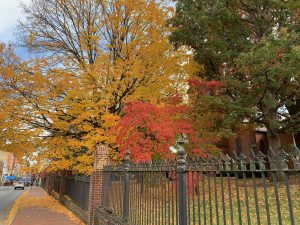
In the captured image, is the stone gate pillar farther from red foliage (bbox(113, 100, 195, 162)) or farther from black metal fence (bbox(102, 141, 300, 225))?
black metal fence (bbox(102, 141, 300, 225))

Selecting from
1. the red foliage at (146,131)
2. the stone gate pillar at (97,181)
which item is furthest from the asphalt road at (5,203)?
the red foliage at (146,131)

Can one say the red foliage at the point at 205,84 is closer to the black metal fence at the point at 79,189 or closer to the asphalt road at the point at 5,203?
the black metal fence at the point at 79,189

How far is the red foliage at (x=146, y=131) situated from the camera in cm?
1057

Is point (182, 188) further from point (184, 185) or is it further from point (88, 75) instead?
point (88, 75)

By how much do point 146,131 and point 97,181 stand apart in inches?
105

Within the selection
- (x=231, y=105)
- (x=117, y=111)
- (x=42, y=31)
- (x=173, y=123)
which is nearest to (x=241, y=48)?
(x=231, y=105)

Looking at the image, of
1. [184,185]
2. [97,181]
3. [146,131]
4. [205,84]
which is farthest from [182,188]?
[205,84]

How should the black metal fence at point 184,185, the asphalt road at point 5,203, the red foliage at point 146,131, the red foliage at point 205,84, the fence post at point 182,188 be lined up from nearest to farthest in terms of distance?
the black metal fence at point 184,185 < the fence post at point 182,188 < the red foliage at point 146,131 < the red foliage at point 205,84 < the asphalt road at point 5,203

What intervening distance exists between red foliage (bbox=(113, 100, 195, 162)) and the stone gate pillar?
726 mm

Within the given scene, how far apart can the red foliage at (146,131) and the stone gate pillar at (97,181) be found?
73cm

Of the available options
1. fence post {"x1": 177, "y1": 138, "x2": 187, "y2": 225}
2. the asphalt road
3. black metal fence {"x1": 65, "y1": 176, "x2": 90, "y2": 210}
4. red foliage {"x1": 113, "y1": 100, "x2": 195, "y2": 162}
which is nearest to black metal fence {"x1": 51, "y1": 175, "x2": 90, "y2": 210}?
black metal fence {"x1": 65, "y1": 176, "x2": 90, "y2": 210}

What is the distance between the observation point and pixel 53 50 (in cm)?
1518

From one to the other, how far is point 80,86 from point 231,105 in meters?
7.02

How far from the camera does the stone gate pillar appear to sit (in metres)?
10.4
